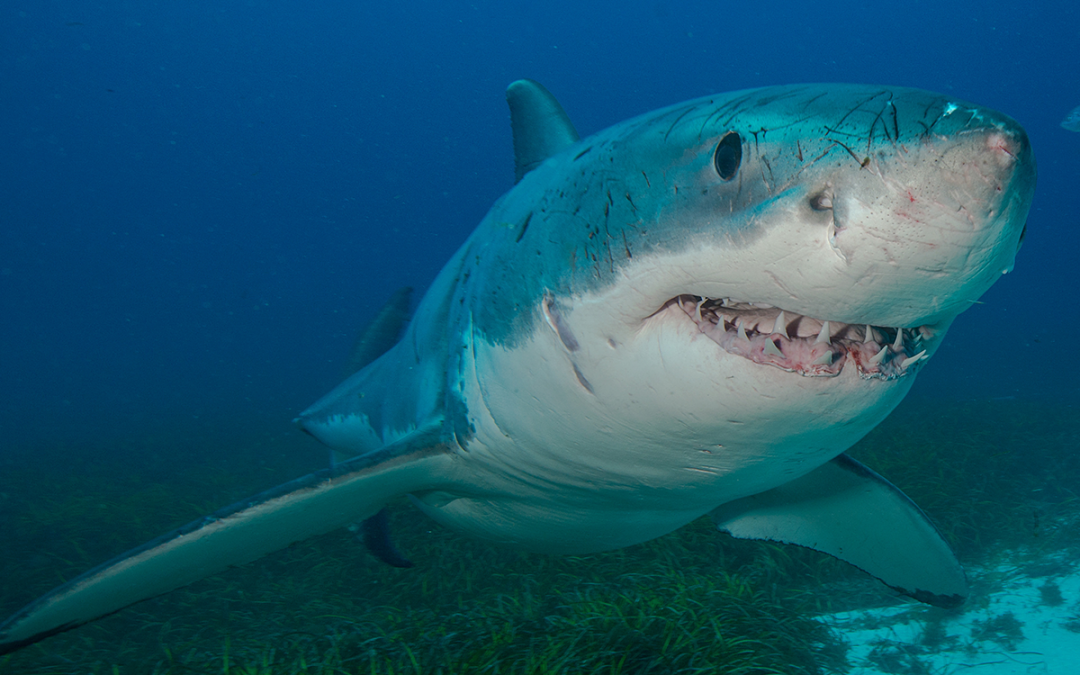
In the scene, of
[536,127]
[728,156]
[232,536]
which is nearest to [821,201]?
[728,156]

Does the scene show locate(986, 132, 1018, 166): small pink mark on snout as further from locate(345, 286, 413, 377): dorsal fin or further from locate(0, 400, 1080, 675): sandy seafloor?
locate(345, 286, 413, 377): dorsal fin

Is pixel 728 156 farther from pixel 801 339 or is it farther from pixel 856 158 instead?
pixel 801 339

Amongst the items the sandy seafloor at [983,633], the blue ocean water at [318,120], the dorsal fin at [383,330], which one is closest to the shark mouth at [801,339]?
the sandy seafloor at [983,633]

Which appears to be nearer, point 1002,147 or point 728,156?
point 1002,147

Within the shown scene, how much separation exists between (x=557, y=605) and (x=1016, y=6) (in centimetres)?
10990

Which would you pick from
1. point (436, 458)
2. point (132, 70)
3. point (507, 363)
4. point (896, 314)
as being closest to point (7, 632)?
point (436, 458)

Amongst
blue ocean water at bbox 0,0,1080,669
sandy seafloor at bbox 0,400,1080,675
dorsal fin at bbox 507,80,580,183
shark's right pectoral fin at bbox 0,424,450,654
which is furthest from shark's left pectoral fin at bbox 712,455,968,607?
blue ocean water at bbox 0,0,1080,669

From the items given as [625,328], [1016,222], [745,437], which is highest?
[625,328]

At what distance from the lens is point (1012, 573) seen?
451 centimetres

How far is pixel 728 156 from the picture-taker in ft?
3.84

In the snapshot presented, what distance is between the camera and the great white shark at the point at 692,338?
0.95 m

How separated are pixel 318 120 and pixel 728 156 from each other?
124937 millimetres

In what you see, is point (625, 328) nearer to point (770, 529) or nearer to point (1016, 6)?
point (770, 529)

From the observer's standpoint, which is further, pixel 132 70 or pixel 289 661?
pixel 132 70
